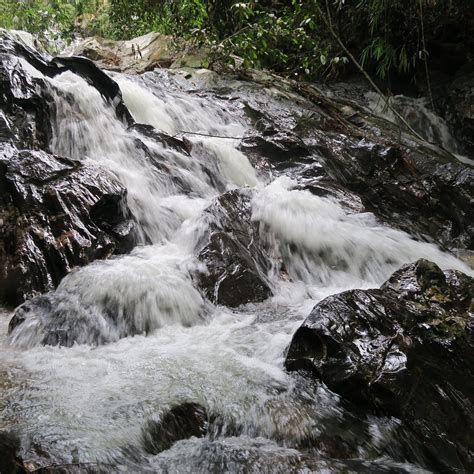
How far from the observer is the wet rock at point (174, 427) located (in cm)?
216

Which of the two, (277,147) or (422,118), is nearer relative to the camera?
(277,147)

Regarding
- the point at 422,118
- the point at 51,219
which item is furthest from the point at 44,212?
the point at 422,118

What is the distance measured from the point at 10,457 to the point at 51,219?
258cm

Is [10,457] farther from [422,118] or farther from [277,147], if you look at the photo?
[422,118]

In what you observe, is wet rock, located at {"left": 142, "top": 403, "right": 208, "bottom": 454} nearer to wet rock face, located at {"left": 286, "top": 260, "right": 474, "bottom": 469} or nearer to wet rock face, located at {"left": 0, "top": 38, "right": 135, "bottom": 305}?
wet rock face, located at {"left": 286, "top": 260, "right": 474, "bottom": 469}

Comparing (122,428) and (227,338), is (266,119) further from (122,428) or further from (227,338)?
(122,428)

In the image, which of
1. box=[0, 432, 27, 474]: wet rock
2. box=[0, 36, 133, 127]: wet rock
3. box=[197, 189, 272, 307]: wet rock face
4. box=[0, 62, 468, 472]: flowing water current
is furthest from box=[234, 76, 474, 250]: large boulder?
box=[0, 432, 27, 474]: wet rock

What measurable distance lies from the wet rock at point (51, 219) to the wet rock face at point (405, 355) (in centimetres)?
213

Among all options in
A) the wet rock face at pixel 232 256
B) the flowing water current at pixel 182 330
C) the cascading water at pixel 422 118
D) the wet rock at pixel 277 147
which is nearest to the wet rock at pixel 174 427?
the flowing water current at pixel 182 330

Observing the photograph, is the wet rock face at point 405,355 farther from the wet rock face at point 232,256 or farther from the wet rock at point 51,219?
the wet rock at point 51,219

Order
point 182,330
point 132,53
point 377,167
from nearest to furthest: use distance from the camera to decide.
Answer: point 182,330
point 377,167
point 132,53

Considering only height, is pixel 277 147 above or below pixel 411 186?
above

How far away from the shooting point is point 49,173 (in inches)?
168

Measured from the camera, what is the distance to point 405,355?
264 centimetres
